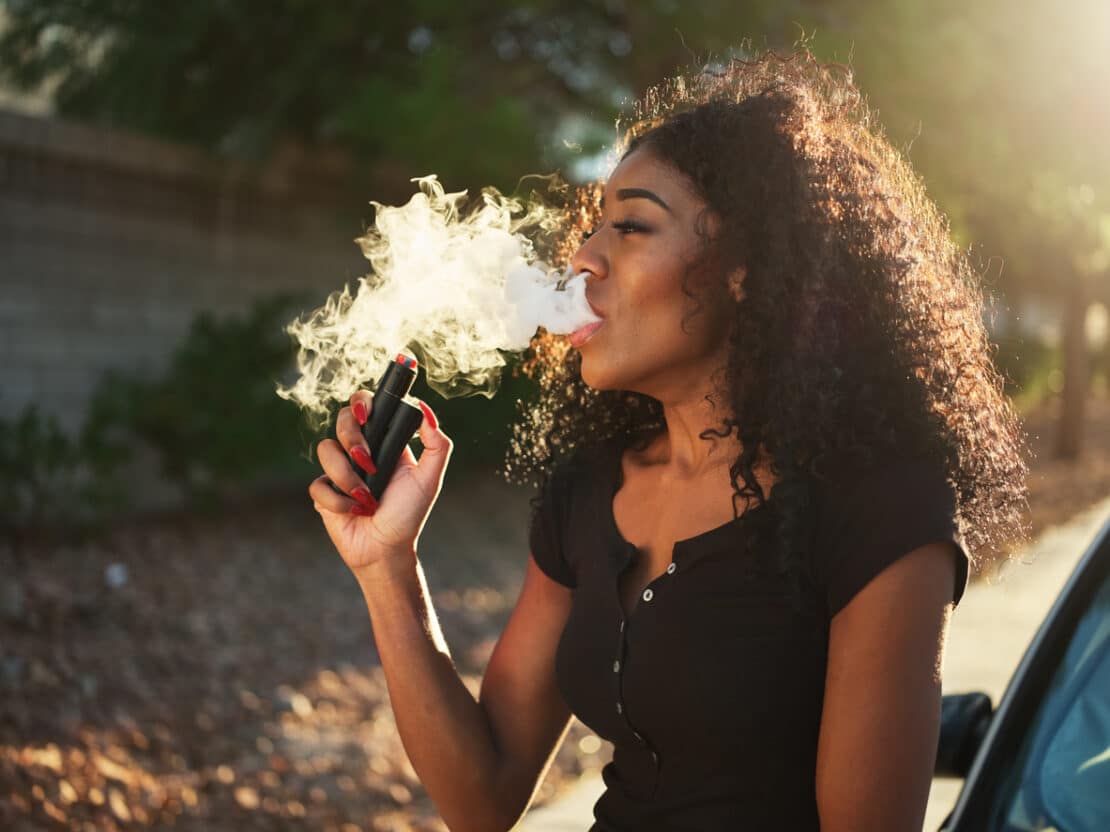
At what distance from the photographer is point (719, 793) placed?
1.90m

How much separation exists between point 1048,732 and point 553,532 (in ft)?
3.41

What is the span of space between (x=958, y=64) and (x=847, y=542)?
6788mm

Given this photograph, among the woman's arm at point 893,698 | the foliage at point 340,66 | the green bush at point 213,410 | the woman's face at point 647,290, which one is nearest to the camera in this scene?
the woman's arm at point 893,698

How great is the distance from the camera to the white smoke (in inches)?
92.0

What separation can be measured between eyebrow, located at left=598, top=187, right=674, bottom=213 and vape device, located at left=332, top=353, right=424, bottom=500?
1.57 feet

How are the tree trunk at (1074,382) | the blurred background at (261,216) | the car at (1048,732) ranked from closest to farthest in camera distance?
1. the car at (1048,732)
2. the blurred background at (261,216)
3. the tree trunk at (1074,382)

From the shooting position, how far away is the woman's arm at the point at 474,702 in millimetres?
2129

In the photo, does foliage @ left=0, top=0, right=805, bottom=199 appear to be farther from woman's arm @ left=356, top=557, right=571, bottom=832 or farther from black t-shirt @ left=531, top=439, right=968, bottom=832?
black t-shirt @ left=531, top=439, right=968, bottom=832

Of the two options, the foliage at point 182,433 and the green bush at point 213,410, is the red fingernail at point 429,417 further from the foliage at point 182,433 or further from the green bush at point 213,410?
the green bush at point 213,410

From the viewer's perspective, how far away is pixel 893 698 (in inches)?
68.4

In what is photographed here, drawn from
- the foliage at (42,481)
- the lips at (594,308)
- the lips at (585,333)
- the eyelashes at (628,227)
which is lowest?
the lips at (585,333)

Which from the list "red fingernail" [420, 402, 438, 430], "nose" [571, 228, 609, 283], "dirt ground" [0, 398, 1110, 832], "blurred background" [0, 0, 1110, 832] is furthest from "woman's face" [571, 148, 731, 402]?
"blurred background" [0, 0, 1110, 832]

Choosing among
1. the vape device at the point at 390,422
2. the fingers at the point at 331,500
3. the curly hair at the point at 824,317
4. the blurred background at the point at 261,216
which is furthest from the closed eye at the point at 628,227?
the blurred background at the point at 261,216

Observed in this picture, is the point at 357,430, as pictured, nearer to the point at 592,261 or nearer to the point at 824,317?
the point at 592,261
